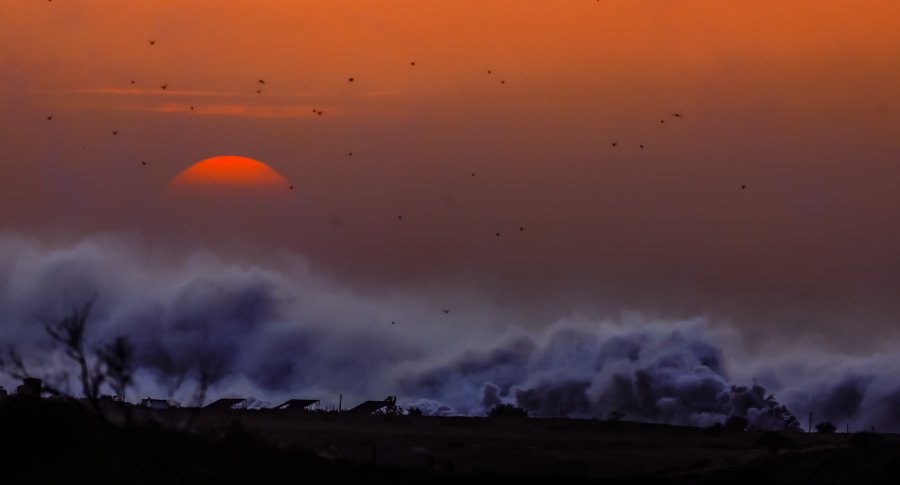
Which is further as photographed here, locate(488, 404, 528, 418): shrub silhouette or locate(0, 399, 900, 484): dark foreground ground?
locate(488, 404, 528, 418): shrub silhouette

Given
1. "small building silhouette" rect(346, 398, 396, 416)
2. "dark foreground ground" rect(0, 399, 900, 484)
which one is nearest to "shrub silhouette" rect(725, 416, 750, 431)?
"dark foreground ground" rect(0, 399, 900, 484)

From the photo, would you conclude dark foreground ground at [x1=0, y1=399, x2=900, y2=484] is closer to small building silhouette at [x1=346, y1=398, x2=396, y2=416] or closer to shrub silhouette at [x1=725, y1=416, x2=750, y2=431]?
small building silhouette at [x1=346, y1=398, x2=396, y2=416]

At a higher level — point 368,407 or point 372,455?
point 368,407

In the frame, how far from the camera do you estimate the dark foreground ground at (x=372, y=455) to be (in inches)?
2164

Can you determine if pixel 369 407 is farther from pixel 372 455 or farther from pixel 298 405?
pixel 372 455

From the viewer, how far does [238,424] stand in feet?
230

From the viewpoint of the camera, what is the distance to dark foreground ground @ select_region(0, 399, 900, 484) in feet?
180

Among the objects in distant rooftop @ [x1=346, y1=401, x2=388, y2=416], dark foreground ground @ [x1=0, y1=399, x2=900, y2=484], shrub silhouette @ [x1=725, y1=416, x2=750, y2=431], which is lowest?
dark foreground ground @ [x1=0, y1=399, x2=900, y2=484]

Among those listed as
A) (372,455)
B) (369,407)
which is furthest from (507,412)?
(372,455)

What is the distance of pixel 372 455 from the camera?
2800 inches

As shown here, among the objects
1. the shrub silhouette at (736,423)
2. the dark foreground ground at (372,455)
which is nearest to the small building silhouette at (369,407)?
the dark foreground ground at (372,455)

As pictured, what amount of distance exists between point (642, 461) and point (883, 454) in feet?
70.5

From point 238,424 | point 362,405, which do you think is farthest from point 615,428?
point 238,424

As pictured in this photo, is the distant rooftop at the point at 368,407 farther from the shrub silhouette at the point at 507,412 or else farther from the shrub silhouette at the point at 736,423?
the shrub silhouette at the point at 736,423
